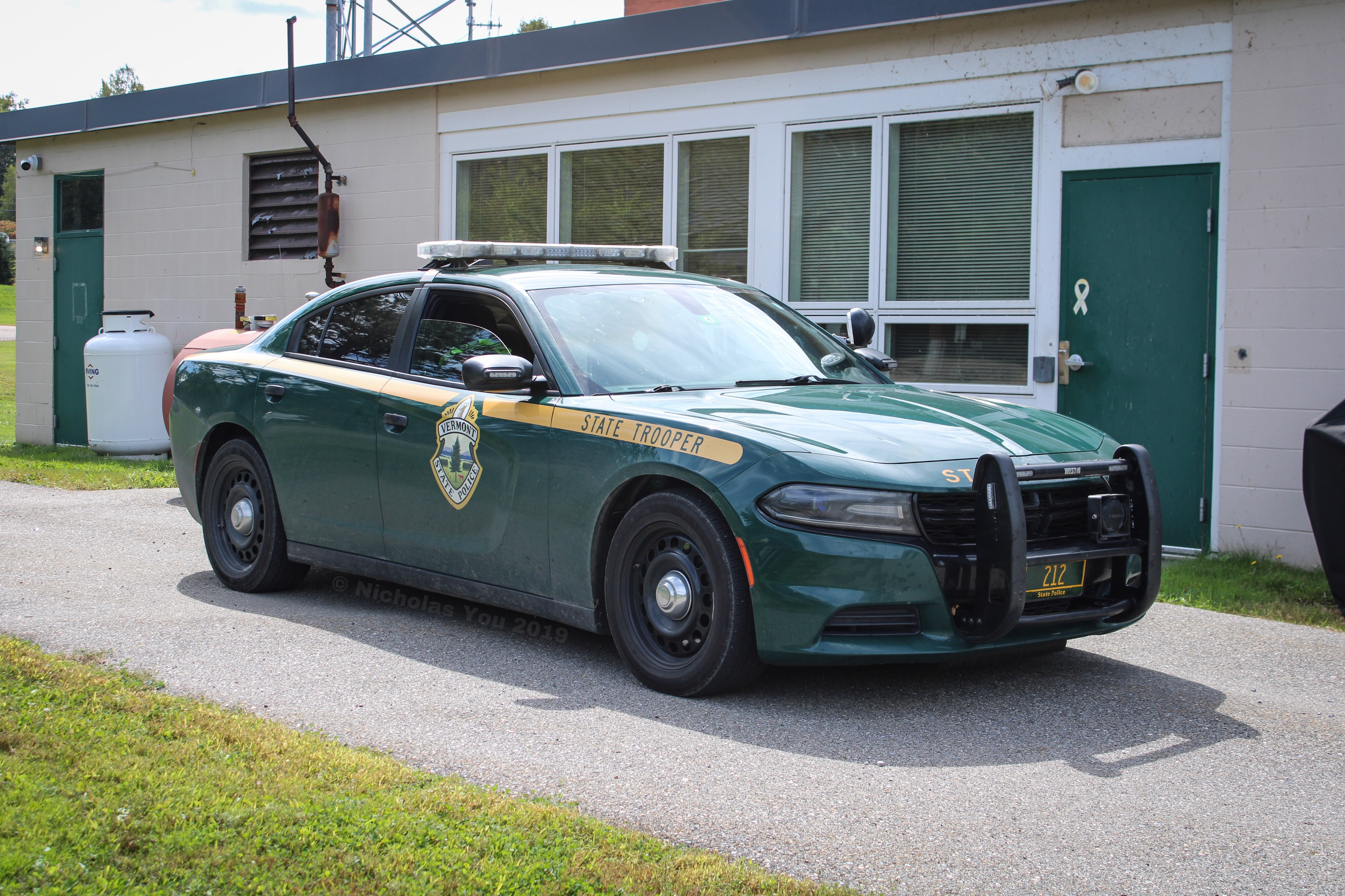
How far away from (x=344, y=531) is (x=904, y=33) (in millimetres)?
5474

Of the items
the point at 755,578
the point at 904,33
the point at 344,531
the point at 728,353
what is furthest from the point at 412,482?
the point at 904,33

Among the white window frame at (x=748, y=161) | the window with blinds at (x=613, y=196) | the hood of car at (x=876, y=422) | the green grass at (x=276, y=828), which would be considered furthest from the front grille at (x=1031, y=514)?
the window with blinds at (x=613, y=196)

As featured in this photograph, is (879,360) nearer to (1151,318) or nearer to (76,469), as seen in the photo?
(1151,318)

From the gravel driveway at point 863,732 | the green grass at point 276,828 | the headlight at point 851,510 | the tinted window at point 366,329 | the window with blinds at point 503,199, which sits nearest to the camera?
the green grass at point 276,828

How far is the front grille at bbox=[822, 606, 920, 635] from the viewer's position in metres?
4.30

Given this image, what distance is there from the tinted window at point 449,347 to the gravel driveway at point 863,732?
45.0 inches

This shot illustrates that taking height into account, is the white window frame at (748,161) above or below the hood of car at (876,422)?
above

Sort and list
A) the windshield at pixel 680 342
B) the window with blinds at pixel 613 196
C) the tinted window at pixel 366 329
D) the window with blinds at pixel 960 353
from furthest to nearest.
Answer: the window with blinds at pixel 613 196 → the window with blinds at pixel 960 353 → the tinted window at pixel 366 329 → the windshield at pixel 680 342

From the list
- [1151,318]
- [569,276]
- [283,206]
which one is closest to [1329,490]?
[1151,318]

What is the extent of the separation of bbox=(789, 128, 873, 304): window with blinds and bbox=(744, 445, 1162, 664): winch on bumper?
17.2 ft

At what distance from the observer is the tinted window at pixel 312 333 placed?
21.0ft

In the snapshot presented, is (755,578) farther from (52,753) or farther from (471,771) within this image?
(52,753)

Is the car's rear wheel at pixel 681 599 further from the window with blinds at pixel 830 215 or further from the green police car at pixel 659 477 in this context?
the window with blinds at pixel 830 215

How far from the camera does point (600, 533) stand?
489 cm
